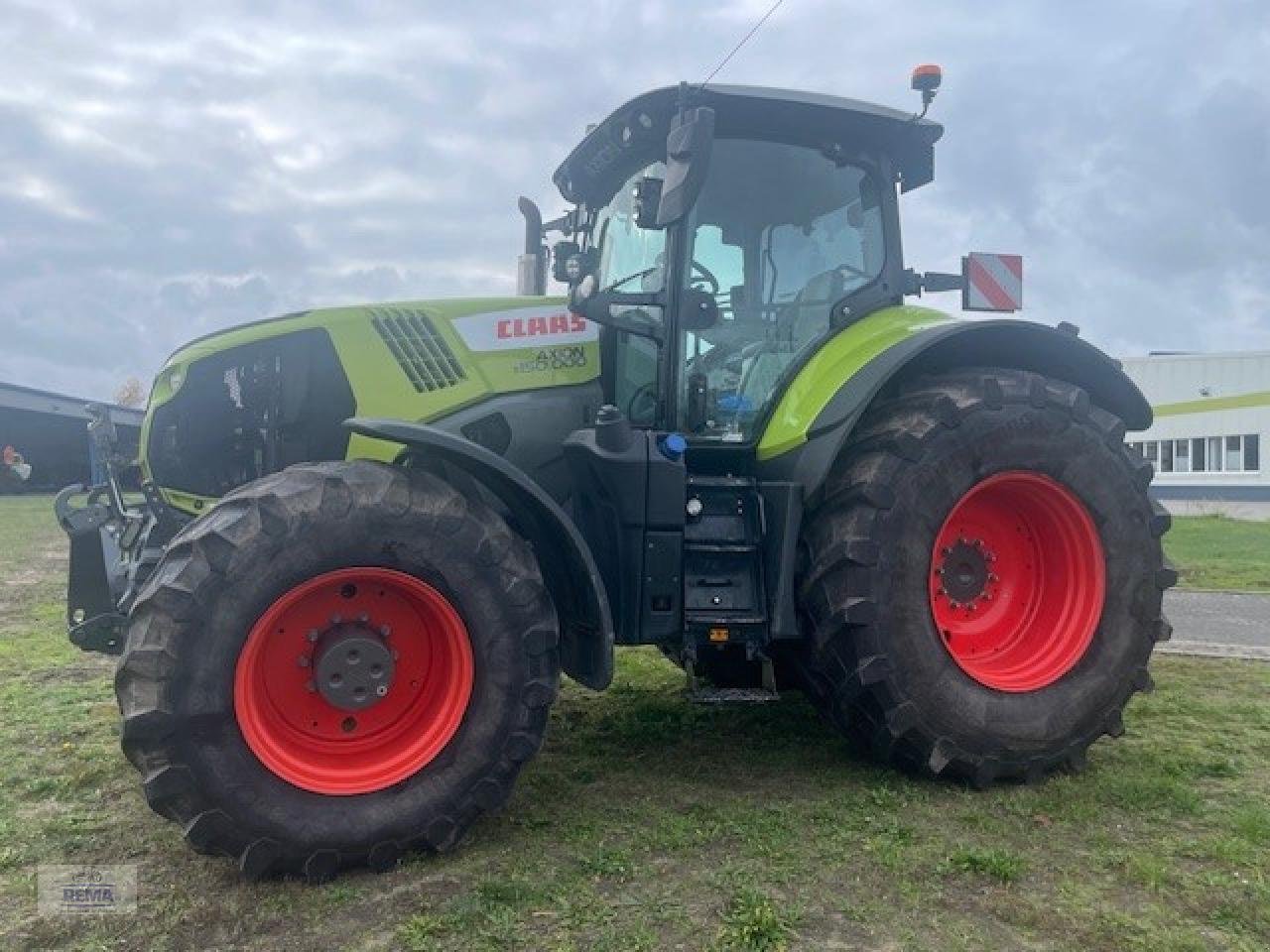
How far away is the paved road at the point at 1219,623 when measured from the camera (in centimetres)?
715

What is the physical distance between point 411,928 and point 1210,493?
40.6 metres

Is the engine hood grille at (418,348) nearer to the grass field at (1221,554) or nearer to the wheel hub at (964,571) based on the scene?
the wheel hub at (964,571)

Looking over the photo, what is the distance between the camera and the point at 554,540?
3.85m

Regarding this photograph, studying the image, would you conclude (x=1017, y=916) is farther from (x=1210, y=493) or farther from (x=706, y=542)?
(x=1210, y=493)

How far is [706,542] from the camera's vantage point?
13.9 feet

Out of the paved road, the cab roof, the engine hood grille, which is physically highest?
the cab roof

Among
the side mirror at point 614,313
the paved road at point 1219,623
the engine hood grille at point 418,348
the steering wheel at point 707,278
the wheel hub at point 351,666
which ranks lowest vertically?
the paved road at point 1219,623

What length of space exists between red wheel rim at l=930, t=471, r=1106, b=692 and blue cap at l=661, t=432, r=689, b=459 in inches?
44.7

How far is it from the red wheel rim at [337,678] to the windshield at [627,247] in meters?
1.74

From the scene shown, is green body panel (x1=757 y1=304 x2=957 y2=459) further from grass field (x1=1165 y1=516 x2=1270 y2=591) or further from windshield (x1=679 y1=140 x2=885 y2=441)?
grass field (x1=1165 y1=516 x2=1270 y2=591)

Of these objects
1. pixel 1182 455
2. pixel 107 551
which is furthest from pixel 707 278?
pixel 1182 455

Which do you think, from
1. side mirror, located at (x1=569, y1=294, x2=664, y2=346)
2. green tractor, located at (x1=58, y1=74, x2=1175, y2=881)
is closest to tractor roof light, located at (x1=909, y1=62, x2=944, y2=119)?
green tractor, located at (x1=58, y1=74, x2=1175, y2=881)

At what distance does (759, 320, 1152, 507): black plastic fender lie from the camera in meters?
4.12

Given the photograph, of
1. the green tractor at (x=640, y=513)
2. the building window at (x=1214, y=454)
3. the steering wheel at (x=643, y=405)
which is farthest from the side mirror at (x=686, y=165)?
the building window at (x=1214, y=454)
